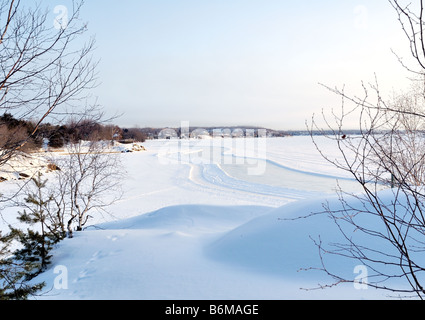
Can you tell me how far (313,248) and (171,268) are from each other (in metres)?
2.49

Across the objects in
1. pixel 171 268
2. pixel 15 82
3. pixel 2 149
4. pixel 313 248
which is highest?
pixel 15 82

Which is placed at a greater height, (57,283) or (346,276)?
(346,276)

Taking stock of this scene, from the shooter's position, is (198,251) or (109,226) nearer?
(198,251)

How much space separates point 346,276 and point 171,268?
2.79m

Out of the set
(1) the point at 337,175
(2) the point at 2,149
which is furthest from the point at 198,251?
(1) the point at 337,175

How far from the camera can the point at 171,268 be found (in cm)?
486

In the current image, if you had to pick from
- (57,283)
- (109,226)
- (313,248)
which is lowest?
(109,226)

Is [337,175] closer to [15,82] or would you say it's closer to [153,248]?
[153,248]
